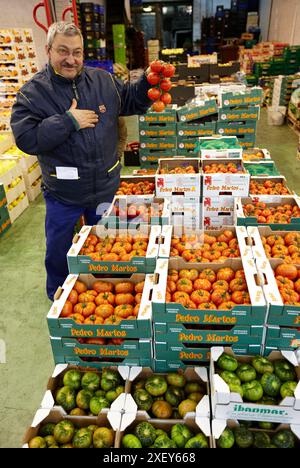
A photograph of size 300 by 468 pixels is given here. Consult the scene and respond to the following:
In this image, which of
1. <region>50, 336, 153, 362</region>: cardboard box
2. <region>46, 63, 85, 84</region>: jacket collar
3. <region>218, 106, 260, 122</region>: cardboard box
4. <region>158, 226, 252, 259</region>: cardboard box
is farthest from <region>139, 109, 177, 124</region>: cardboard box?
<region>50, 336, 153, 362</region>: cardboard box

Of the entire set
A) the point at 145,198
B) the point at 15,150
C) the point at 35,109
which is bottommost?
the point at 15,150

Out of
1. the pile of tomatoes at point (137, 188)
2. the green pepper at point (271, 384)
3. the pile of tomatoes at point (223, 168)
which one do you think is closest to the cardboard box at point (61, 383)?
the green pepper at point (271, 384)

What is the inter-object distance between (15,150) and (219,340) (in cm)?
532

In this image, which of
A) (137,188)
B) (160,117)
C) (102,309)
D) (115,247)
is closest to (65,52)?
(115,247)

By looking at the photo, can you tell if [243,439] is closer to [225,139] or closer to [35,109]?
[35,109]

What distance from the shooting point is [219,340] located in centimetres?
183

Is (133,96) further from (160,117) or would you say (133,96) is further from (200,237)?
(160,117)

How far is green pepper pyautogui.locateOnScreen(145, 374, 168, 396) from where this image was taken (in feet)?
5.98

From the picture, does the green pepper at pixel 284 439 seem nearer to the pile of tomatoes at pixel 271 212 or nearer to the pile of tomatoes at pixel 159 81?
the pile of tomatoes at pixel 271 212

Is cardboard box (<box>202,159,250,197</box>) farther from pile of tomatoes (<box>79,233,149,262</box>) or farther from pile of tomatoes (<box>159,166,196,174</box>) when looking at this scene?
pile of tomatoes (<box>79,233,149,262</box>)

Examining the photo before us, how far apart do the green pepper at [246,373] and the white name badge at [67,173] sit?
1895 millimetres

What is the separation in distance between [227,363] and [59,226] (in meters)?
1.93
